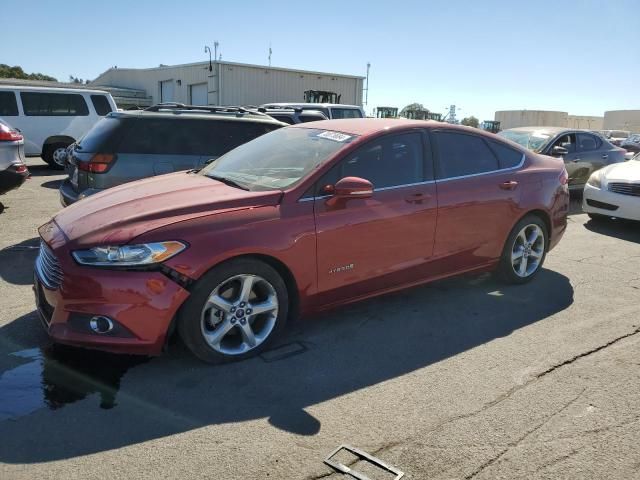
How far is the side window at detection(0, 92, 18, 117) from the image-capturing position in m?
13.2

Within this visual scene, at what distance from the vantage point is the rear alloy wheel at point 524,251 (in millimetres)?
5129

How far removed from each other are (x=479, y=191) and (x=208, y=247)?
8.52 ft

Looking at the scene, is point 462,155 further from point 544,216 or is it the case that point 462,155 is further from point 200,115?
point 200,115

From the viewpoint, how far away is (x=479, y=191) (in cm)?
475

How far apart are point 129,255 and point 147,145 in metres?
3.61

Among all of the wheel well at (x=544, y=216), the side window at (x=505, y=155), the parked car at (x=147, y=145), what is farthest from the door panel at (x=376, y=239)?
the parked car at (x=147, y=145)

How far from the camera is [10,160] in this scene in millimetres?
7477

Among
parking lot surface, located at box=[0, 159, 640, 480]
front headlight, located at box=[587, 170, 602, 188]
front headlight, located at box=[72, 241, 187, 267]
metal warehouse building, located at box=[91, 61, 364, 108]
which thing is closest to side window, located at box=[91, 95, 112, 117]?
parking lot surface, located at box=[0, 159, 640, 480]

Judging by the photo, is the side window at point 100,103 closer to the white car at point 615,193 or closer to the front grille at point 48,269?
the front grille at point 48,269

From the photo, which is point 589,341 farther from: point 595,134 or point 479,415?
point 595,134

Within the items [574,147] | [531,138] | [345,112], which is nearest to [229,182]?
[531,138]

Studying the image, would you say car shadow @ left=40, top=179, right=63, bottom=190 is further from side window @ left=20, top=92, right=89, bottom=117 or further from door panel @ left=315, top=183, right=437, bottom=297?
door panel @ left=315, top=183, right=437, bottom=297

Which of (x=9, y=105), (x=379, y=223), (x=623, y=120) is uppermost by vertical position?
(x=623, y=120)

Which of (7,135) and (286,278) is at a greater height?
(7,135)
